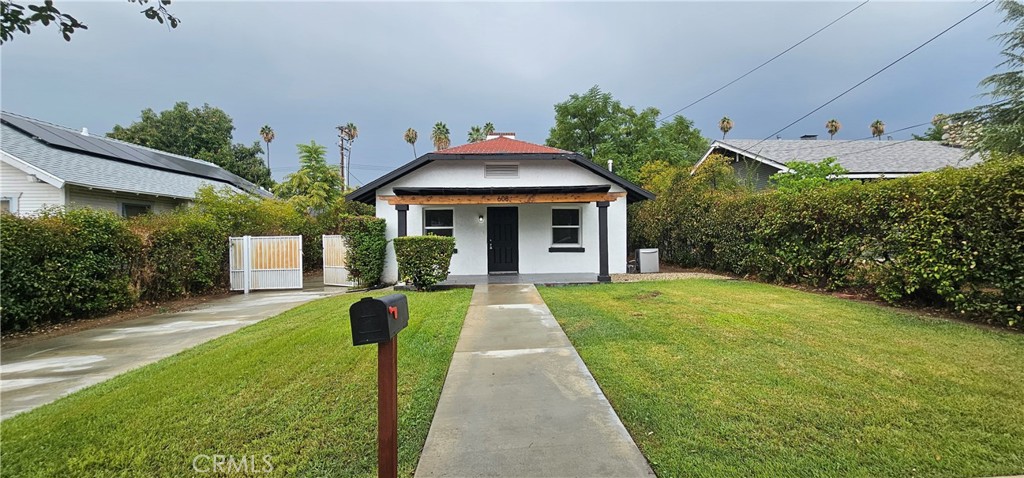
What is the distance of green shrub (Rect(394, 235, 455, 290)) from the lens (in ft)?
31.5

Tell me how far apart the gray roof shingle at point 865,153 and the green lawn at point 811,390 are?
14031 mm

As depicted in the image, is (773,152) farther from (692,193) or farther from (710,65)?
(692,193)

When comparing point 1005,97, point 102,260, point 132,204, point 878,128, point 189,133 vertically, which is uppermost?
point 878,128

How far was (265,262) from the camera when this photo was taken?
11.6 meters

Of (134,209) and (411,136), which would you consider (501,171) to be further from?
(411,136)

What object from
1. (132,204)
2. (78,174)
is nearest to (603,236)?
(78,174)

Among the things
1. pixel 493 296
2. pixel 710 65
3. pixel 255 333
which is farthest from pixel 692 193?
pixel 255 333

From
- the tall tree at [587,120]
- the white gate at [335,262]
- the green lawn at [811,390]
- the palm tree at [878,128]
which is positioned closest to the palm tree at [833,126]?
the palm tree at [878,128]

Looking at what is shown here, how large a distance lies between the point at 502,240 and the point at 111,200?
12.7 metres

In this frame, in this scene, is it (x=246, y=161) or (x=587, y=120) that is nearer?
(x=587, y=120)

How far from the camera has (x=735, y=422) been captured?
2811 millimetres

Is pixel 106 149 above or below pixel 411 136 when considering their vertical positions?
below

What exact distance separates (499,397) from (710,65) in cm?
1776

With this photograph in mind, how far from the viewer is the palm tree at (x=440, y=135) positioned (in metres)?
42.1
